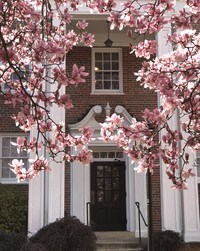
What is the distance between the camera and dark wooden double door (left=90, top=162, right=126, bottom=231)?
1490cm

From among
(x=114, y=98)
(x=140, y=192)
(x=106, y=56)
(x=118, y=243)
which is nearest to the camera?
(x=118, y=243)

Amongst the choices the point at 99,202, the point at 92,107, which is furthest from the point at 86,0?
the point at 99,202

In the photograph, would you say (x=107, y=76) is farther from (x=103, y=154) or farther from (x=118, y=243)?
(x=118, y=243)

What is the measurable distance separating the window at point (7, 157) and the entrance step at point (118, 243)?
136 inches

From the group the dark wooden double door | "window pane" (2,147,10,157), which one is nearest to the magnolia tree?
"window pane" (2,147,10,157)

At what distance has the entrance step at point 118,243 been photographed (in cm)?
1198

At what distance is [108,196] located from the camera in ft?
49.8

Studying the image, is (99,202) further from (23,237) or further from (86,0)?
(86,0)

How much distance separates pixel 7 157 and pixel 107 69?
4.32 meters

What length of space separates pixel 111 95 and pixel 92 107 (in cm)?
84

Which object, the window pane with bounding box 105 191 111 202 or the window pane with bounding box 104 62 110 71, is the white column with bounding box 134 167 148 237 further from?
the window pane with bounding box 104 62 110 71

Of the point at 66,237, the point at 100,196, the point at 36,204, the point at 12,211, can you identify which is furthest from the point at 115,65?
the point at 66,237

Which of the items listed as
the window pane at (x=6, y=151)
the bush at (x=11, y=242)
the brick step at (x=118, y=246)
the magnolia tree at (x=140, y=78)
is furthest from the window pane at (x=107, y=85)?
the magnolia tree at (x=140, y=78)

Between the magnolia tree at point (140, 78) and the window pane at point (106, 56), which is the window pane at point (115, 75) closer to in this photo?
the window pane at point (106, 56)
